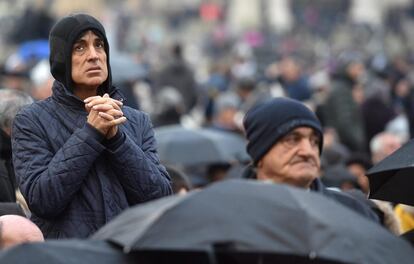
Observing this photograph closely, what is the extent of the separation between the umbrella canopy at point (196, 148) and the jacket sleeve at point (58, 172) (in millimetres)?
6404

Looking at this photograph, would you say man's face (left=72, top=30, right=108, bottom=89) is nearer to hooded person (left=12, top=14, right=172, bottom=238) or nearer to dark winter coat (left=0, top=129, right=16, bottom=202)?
hooded person (left=12, top=14, right=172, bottom=238)

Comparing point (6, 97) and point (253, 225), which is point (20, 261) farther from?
point (6, 97)

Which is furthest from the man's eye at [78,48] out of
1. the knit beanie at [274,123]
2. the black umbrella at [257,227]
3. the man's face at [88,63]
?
the black umbrella at [257,227]

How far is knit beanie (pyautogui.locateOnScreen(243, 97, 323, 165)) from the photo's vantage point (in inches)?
309

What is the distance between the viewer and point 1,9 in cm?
3628

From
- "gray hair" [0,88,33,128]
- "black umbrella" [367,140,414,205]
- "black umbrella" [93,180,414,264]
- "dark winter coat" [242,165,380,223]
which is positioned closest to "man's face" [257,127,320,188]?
"dark winter coat" [242,165,380,223]

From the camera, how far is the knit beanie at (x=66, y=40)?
25.2ft

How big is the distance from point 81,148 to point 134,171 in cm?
27

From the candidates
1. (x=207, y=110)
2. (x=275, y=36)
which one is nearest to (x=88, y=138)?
(x=207, y=110)

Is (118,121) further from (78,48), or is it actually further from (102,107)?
(78,48)

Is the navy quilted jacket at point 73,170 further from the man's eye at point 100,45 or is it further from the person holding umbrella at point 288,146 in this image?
the person holding umbrella at point 288,146

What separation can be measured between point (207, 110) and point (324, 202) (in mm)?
15136

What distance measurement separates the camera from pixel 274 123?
7.90 m

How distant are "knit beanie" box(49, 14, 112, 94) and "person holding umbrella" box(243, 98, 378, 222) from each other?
2.89ft
